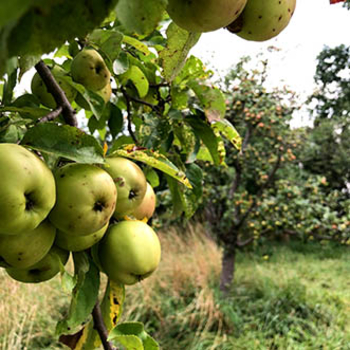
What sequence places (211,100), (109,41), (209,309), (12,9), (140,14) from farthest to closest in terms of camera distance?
(209,309) < (211,100) < (109,41) < (140,14) < (12,9)

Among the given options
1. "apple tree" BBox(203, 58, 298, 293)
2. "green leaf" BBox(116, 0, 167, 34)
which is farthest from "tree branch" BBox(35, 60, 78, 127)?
"apple tree" BBox(203, 58, 298, 293)

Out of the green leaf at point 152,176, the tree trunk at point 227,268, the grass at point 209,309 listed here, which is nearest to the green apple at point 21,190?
the green leaf at point 152,176

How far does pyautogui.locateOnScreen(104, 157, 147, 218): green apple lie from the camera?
517mm

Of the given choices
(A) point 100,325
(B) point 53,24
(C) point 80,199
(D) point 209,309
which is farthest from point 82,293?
(D) point 209,309

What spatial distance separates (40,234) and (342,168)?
681 cm

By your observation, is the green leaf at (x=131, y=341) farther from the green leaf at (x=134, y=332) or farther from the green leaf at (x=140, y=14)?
the green leaf at (x=140, y=14)

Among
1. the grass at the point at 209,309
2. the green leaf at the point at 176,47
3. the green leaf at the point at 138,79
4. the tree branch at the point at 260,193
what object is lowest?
the grass at the point at 209,309

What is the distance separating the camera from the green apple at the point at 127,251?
0.53 meters

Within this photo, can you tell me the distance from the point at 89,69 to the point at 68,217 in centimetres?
30

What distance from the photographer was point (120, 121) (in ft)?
2.77

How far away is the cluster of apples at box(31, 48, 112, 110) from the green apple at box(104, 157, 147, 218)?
0.18m

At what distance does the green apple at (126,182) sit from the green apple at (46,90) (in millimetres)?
194

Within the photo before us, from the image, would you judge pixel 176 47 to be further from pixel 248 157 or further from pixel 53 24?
pixel 248 157

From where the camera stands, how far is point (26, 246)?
1.40 ft
